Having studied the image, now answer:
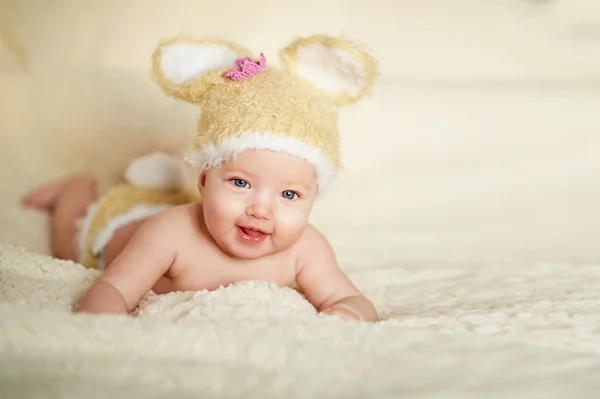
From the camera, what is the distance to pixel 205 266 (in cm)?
121

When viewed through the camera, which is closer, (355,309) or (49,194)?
(355,309)

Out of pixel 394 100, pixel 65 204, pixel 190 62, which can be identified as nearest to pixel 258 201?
pixel 190 62

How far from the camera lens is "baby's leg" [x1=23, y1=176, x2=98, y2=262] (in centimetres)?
152

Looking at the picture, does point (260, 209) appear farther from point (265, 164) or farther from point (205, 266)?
point (205, 266)

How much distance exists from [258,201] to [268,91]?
17 centimetres

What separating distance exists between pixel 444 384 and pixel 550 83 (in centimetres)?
136

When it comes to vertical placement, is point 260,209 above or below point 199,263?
above

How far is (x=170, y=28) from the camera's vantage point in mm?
1937

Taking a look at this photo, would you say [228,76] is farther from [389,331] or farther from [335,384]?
[335,384]

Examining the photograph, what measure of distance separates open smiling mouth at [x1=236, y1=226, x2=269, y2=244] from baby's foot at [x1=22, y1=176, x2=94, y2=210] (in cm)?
67

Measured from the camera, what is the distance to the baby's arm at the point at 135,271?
3.43ft

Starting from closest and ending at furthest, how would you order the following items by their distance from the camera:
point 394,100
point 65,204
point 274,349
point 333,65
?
point 274,349
point 333,65
point 65,204
point 394,100

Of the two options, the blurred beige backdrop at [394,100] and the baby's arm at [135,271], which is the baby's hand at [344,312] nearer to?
the baby's arm at [135,271]

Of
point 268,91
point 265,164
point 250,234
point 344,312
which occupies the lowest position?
point 344,312
